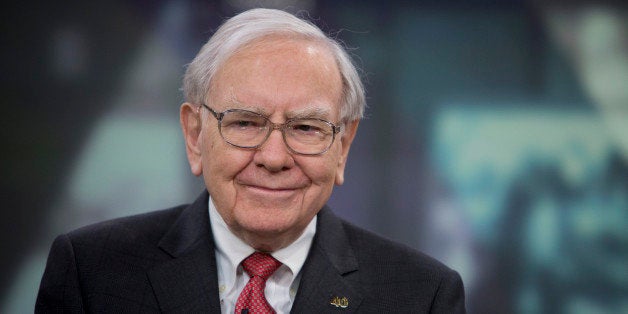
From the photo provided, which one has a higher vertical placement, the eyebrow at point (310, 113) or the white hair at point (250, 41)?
the white hair at point (250, 41)

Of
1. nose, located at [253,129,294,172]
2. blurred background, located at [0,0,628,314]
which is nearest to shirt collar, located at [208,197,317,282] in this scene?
nose, located at [253,129,294,172]

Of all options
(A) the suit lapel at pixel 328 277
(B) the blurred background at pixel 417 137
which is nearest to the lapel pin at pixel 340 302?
(A) the suit lapel at pixel 328 277

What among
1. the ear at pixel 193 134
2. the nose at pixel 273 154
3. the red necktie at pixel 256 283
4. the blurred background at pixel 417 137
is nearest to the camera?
the nose at pixel 273 154

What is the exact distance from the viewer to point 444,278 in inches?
109

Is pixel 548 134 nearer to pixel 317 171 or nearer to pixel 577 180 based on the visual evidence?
pixel 577 180

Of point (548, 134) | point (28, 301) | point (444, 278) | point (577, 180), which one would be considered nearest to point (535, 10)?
point (548, 134)

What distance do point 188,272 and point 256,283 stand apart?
232mm

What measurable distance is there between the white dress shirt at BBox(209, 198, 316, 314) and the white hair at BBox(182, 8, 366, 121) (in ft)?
1.51

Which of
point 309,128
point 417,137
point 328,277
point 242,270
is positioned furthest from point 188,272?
point 417,137

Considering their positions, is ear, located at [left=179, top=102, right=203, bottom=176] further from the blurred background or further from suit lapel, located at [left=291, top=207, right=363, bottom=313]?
the blurred background

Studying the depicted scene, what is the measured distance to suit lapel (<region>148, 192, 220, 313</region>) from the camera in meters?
2.52

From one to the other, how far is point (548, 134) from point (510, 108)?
0.24 m

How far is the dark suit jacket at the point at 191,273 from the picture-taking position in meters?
2.54

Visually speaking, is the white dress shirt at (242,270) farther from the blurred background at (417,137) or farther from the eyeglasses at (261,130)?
the blurred background at (417,137)
